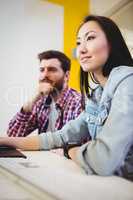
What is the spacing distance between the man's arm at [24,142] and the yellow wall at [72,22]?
38cm

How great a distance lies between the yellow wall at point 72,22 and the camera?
1601 mm

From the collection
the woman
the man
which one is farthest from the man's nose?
the woman

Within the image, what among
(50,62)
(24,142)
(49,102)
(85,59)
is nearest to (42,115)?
(49,102)

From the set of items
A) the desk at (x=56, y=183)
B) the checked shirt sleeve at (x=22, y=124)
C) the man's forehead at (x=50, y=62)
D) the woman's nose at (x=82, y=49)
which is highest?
the woman's nose at (x=82, y=49)

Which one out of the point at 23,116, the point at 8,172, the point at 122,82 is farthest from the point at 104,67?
the point at 8,172

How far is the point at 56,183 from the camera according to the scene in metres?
1.10

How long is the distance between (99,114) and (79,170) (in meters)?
0.29

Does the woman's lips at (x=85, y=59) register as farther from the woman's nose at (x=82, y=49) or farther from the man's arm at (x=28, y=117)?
the man's arm at (x=28, y=117)

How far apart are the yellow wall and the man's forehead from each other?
0.26ft

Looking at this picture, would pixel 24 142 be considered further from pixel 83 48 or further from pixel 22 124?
pixel 83 48

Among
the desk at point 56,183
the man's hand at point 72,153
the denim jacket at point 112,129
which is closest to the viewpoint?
the desk at point 56,183

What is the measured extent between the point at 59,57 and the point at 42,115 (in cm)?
35

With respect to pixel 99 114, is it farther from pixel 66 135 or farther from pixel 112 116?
pixel 66 135

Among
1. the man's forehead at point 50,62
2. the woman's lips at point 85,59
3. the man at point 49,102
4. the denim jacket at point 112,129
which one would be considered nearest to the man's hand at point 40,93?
the man at point 49,102
